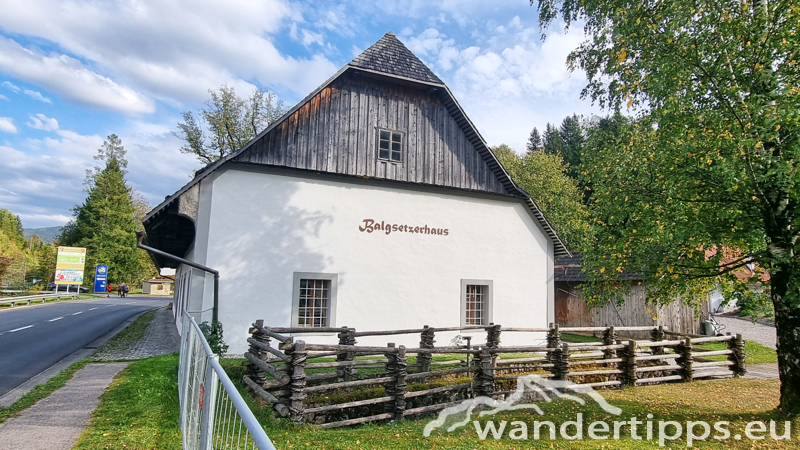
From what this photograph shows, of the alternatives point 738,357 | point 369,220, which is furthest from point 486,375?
point 738,357

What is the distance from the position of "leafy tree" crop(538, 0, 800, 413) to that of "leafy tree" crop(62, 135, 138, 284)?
61968 millimetres

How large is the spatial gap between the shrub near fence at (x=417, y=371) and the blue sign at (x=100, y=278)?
52.9 meters

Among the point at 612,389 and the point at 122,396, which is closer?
the point at 122,396

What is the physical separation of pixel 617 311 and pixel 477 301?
890cm

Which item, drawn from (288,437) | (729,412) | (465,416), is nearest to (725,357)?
(729,412)

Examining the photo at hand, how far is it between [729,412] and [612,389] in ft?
8.66

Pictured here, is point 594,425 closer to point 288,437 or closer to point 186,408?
point 288,437

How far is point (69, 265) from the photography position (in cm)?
4859

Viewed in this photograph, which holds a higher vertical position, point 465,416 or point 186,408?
point 186,408

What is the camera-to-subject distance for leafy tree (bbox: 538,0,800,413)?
716 cm

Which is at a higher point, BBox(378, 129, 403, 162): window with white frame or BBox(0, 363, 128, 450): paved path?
BBox(378, 129, 403, 162): window with white frame

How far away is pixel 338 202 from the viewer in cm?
1428

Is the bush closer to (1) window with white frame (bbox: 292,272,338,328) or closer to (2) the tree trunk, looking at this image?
(1) window with white frame (bbox: 292,272,338,328)

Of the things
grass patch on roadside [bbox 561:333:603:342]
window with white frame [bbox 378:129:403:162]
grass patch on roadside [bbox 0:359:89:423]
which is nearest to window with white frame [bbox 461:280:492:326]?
window with white frame [bbox 378:129:403:162]
